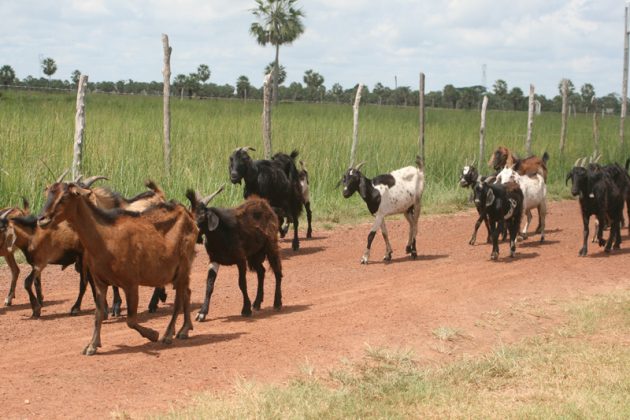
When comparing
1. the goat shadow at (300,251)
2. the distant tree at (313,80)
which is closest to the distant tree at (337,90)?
the distant tree at (313,80)

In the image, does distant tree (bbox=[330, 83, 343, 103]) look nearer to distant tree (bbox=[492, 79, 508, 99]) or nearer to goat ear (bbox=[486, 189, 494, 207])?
distant tree (bbox=[492, 79, 508, 99])

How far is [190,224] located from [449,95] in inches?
2512

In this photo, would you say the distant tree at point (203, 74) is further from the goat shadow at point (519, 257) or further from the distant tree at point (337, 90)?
the goat shadow at point (519, 257)

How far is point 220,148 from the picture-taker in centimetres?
1923

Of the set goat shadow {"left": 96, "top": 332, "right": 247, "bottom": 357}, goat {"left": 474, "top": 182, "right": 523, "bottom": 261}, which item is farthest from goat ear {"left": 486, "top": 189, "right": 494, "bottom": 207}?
goat shadow {"left": 96, "top": 332, "right": 247, "bottom": 357}

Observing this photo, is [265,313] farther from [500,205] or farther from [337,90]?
[337,90]

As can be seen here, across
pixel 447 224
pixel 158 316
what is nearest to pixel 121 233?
pixel 158 316

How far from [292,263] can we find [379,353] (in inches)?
207

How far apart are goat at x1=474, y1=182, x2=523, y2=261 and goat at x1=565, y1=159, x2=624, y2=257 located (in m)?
0.86

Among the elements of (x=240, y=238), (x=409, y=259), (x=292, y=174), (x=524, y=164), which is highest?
(x=524, y=164)

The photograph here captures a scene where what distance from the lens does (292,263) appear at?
1318 cm

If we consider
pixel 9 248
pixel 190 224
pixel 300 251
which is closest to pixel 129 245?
pixel 190 224

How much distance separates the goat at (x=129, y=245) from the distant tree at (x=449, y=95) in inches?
2425

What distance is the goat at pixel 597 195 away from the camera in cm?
1395
